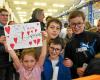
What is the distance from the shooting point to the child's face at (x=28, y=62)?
8.53 feet

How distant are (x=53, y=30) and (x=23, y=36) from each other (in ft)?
1.17

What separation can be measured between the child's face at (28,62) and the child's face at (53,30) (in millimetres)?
337

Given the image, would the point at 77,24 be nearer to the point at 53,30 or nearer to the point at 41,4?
the point at 53,30

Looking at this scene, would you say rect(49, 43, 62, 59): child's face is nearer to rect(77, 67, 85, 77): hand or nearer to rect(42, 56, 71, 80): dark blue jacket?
rect(42, 56, 71, 80): dark blue jacket

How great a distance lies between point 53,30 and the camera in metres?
2.69

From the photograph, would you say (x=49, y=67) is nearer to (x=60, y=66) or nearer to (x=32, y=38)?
(x=60, y=66)

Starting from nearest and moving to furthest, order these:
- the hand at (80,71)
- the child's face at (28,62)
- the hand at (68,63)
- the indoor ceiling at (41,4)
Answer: the hand at (80,71), the hand at (68,63), the child's face at (28,62), the indoor ceiling at (41,4)

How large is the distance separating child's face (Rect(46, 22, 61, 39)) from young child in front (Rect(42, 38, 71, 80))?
12 cm

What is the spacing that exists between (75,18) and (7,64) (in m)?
1.49

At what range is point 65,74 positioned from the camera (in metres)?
2.48

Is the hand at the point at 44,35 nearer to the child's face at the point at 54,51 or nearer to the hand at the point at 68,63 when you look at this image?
the child's face at the point at 54,51

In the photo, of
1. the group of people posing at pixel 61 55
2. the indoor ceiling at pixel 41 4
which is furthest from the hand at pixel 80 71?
the indoor ceiling at pixel 41 4

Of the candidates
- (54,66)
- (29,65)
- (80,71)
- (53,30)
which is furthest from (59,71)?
(53,30)

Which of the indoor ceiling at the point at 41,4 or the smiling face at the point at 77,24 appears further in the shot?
the indoor ceiling at the point at 41,4
